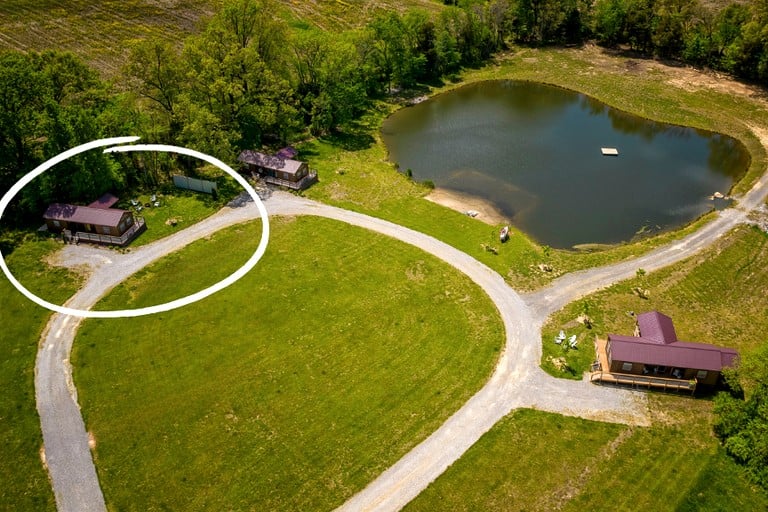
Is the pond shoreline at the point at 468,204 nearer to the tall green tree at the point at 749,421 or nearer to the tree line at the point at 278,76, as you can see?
the tree line at the point at 278,76

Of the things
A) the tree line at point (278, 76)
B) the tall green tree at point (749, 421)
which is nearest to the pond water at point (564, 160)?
the tree line at point (278, 76)

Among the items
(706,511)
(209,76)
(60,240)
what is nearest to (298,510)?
(706,511)

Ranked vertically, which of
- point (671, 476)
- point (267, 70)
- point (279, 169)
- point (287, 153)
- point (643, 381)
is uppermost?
point (267, 70)

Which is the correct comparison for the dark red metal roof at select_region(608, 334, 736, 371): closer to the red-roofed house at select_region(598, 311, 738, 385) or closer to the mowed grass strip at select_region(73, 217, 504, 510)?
the red-roofed house at select_region(598, 311, 738, 385)

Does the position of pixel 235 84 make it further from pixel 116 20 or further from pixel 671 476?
pixel 671 476

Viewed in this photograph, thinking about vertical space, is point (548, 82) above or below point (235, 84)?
below

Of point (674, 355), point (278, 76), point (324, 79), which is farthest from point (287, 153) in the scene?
point (674, 355)

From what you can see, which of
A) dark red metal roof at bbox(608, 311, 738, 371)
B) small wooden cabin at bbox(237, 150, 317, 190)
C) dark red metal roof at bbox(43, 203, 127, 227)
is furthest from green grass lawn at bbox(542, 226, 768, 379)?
dark red metal roof at bbox(43, 203, 127, 227)
